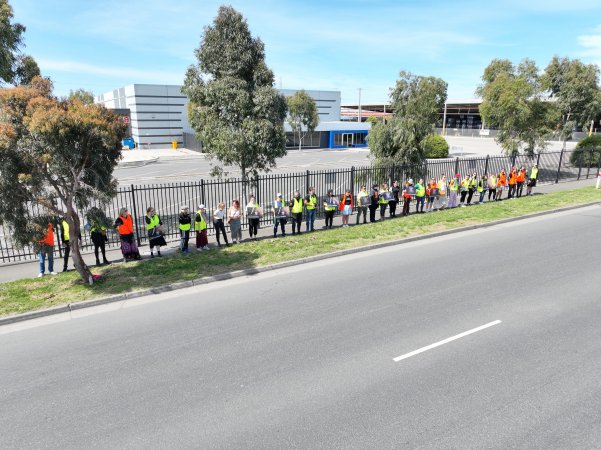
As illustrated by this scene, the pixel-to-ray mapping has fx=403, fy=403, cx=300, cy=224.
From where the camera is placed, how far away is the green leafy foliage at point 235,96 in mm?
13766

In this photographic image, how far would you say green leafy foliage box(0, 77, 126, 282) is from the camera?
744 cm

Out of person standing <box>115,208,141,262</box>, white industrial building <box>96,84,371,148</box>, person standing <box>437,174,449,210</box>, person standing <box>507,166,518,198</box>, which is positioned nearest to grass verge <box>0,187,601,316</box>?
person standing <box>115,208,141,262</box>

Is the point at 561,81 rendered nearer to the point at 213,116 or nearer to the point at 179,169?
the point at 213,116

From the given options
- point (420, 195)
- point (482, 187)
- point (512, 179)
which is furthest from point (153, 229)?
point (512, 179)

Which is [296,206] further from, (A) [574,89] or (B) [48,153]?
(A) [574,89]

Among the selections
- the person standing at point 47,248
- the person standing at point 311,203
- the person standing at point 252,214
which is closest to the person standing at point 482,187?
the person standing at point 311,203

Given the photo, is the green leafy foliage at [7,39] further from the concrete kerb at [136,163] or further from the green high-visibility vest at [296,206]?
the concrete kerb at [136,163]

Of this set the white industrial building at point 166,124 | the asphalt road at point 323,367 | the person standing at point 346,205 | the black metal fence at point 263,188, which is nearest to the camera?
A: the asphalt road at point 323,367

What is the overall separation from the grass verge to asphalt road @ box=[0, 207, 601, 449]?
803 mm

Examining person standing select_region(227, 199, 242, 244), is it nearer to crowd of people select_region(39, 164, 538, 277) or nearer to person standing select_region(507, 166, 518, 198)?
crowd of people select_region(39, 164, 538, 277)

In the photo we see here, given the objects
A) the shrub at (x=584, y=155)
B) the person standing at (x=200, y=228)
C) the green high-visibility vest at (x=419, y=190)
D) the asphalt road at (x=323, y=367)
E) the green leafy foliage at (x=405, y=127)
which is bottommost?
the asphalt road at (x=323, y=367)

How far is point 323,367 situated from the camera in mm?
5676

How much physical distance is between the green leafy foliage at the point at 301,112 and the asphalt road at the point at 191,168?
11.7ft

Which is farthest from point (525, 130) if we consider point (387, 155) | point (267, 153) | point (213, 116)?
point (213, 116)
